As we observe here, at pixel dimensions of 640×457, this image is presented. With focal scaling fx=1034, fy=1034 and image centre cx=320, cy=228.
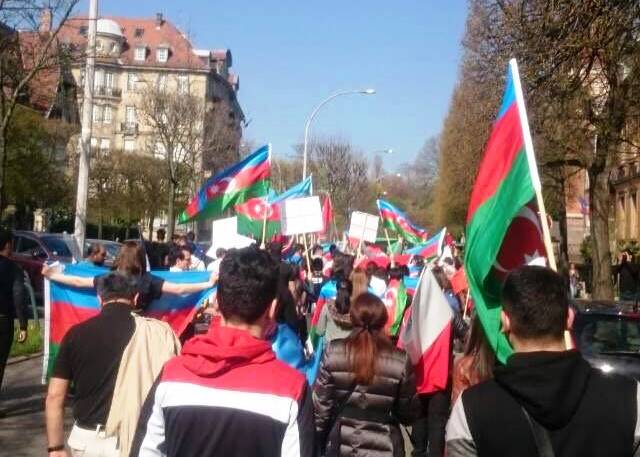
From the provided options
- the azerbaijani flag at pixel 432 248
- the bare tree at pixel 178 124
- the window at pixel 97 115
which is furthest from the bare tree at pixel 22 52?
the window at pixel 97 115

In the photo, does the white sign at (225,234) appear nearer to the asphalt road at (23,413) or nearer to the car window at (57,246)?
the asphalt road at (23,413)

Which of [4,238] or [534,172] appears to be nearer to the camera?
[534,172]

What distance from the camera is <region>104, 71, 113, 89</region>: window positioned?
86000 millimetres

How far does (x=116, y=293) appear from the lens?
16.4 ft

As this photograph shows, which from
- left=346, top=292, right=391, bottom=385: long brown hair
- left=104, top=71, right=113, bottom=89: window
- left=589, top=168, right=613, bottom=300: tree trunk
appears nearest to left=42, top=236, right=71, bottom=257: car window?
left=589, top=168, right=613, bottom=300: tree trunk

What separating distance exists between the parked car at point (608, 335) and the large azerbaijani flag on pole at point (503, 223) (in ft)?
15.9

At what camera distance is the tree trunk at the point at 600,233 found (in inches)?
993

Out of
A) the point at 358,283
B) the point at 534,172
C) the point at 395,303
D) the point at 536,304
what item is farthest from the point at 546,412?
the point at 395,303

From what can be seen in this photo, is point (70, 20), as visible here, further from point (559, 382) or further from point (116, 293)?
point (559, 382)

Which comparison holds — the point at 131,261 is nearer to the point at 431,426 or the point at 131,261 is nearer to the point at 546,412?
the point at 431,426

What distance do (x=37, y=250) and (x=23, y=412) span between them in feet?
49.8

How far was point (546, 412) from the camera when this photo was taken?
2963mm

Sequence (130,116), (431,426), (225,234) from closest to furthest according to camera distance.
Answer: (431,426) → (225,234) → (130,116)

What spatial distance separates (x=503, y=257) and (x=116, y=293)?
1.86 m
